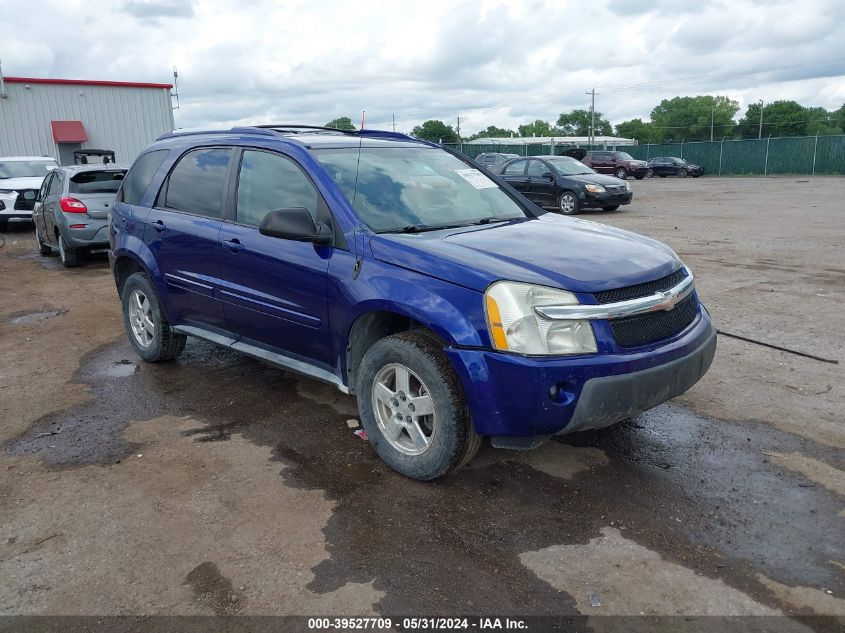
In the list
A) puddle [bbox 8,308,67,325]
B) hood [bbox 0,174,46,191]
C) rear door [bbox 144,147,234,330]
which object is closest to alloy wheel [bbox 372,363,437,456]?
rear door [bbox 144,147,234,330]

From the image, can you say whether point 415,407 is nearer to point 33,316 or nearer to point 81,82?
A: point 33,316

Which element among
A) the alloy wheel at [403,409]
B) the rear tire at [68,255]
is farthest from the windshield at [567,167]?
the alloy wheel at [403,409]

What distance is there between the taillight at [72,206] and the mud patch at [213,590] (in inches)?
361

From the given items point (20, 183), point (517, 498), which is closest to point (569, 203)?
point (20, 183)

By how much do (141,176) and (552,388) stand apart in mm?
4078

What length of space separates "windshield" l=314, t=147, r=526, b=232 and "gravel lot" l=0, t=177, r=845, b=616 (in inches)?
54.4

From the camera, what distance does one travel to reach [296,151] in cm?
439

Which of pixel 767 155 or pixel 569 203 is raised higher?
pixel 767 155

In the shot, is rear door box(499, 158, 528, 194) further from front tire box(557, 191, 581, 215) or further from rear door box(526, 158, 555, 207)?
front tire box(557, 191, 581, 215)

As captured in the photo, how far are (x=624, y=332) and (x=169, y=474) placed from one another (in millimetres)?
2520

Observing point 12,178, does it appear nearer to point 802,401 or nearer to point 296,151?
point 296,151

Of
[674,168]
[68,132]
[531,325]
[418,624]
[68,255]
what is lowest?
[418,624]

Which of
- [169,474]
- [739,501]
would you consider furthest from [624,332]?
[169,474]

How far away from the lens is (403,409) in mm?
3752
